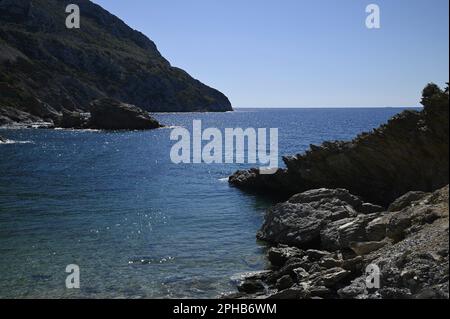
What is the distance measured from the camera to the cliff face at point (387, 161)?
33625 millimetres

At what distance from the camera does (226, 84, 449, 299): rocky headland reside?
58.1 ft

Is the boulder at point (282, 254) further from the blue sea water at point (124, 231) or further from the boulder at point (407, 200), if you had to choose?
the boulder at point (407, 200)

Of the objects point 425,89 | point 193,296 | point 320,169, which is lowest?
point 193,296

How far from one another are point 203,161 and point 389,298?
224ft

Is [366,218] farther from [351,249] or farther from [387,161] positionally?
[387,161]

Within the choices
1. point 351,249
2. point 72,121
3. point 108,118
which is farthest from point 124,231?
point 72,121

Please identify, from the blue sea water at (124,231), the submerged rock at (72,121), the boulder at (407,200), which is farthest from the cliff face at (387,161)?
the submerged rock at (72,121)

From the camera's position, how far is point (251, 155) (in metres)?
94.5

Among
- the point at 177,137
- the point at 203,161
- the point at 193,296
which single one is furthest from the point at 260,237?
the point at 177,137

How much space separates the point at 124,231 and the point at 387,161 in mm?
22590

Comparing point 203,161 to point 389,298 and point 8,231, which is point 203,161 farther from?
point 389,298

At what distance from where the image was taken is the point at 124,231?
1368 inches

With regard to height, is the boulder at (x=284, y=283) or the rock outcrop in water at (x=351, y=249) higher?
the rock outcrop in water at (x=351, y=249)

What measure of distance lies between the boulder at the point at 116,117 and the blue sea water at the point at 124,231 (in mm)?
79162
